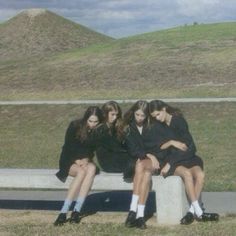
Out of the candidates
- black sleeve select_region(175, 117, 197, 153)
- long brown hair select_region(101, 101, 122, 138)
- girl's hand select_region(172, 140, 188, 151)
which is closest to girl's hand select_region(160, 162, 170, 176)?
girl's hand select_region(172, 140, 188, 151)

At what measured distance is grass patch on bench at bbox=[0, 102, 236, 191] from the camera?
10492mm

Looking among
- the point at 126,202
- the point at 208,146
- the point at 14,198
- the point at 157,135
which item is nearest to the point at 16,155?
the point at 208,146

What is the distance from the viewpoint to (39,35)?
145 ft

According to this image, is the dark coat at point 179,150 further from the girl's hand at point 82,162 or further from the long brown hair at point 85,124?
the girl's hand at point 82,162

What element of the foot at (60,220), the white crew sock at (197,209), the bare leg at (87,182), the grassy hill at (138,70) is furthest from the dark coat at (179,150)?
the grassy hill at (138,70)

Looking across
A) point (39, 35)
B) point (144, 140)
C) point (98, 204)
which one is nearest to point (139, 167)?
point (144, 140)

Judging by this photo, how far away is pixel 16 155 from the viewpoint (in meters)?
12.6

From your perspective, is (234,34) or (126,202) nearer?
(126,202)

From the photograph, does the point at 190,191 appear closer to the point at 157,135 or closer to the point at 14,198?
the point at 157,135

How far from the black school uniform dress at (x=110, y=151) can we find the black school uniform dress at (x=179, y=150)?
0.44 m

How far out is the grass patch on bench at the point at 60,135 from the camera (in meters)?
10.5

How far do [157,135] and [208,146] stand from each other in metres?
5.68

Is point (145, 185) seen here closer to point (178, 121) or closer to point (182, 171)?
point (182, 171)

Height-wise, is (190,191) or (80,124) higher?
(80,124)
